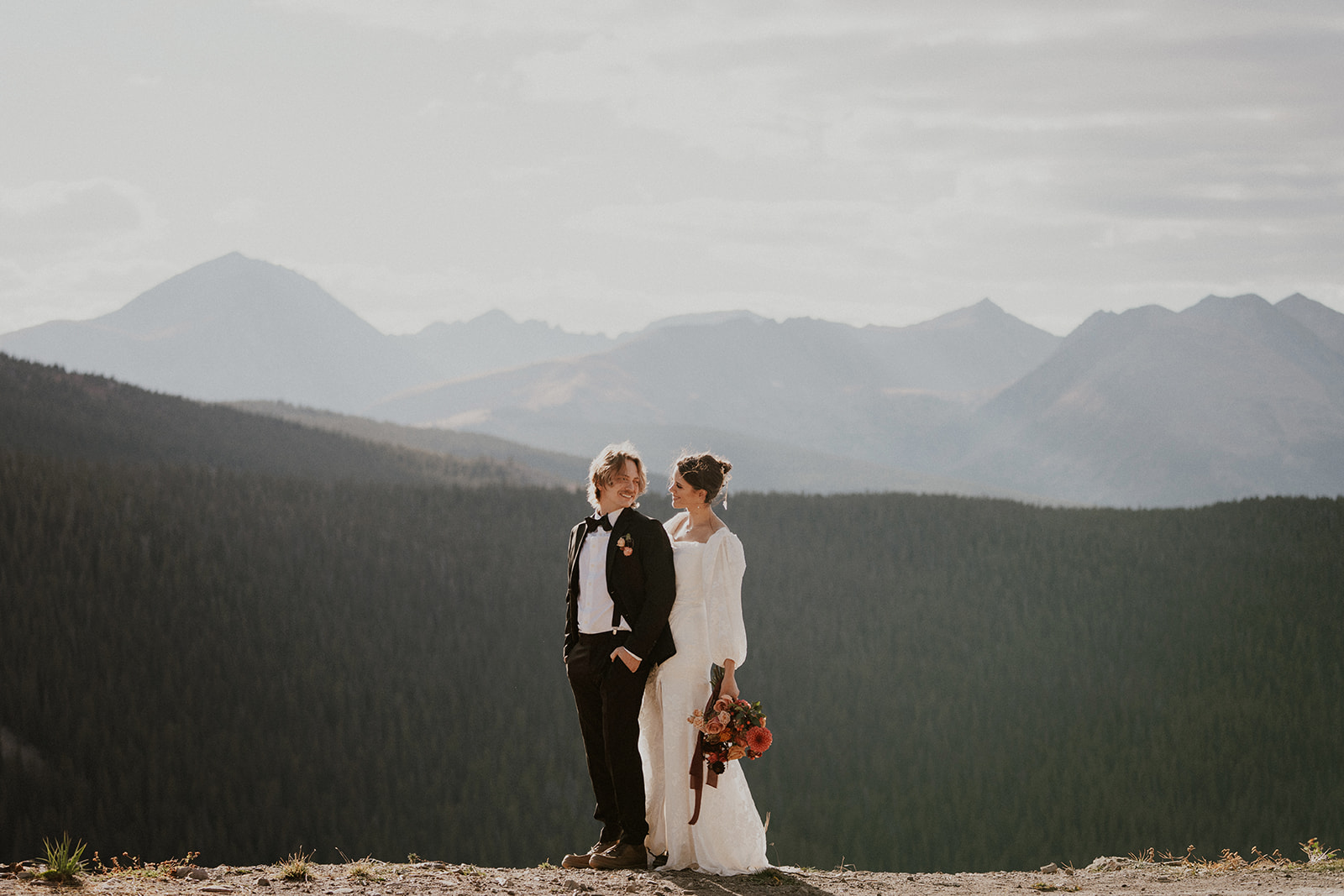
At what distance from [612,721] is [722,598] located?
47.0 inches

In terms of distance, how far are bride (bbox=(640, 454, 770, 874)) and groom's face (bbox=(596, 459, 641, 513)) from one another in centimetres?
30

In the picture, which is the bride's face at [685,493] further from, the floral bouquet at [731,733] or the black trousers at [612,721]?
the floral bouquet at [731,733]

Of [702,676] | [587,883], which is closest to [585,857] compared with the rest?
[587,883]

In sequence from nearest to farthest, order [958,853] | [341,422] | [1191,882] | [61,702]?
[1191,882] < [61,702] < [958,853] < [341,422]

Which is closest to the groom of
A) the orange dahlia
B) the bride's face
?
the bride's face

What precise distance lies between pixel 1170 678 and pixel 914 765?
9.20 meters

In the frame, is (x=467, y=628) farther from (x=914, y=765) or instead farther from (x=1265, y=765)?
(x=1265, y=765)

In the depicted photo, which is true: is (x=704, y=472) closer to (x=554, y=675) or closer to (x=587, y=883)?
(x=587, y=883)

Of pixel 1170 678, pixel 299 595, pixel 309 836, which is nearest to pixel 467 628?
pixel 299 595

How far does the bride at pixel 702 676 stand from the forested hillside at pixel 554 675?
15.3 meters

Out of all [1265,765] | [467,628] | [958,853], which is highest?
[467,628]

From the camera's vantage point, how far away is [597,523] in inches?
321

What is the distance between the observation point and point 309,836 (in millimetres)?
21828

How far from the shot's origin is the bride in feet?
26.9
